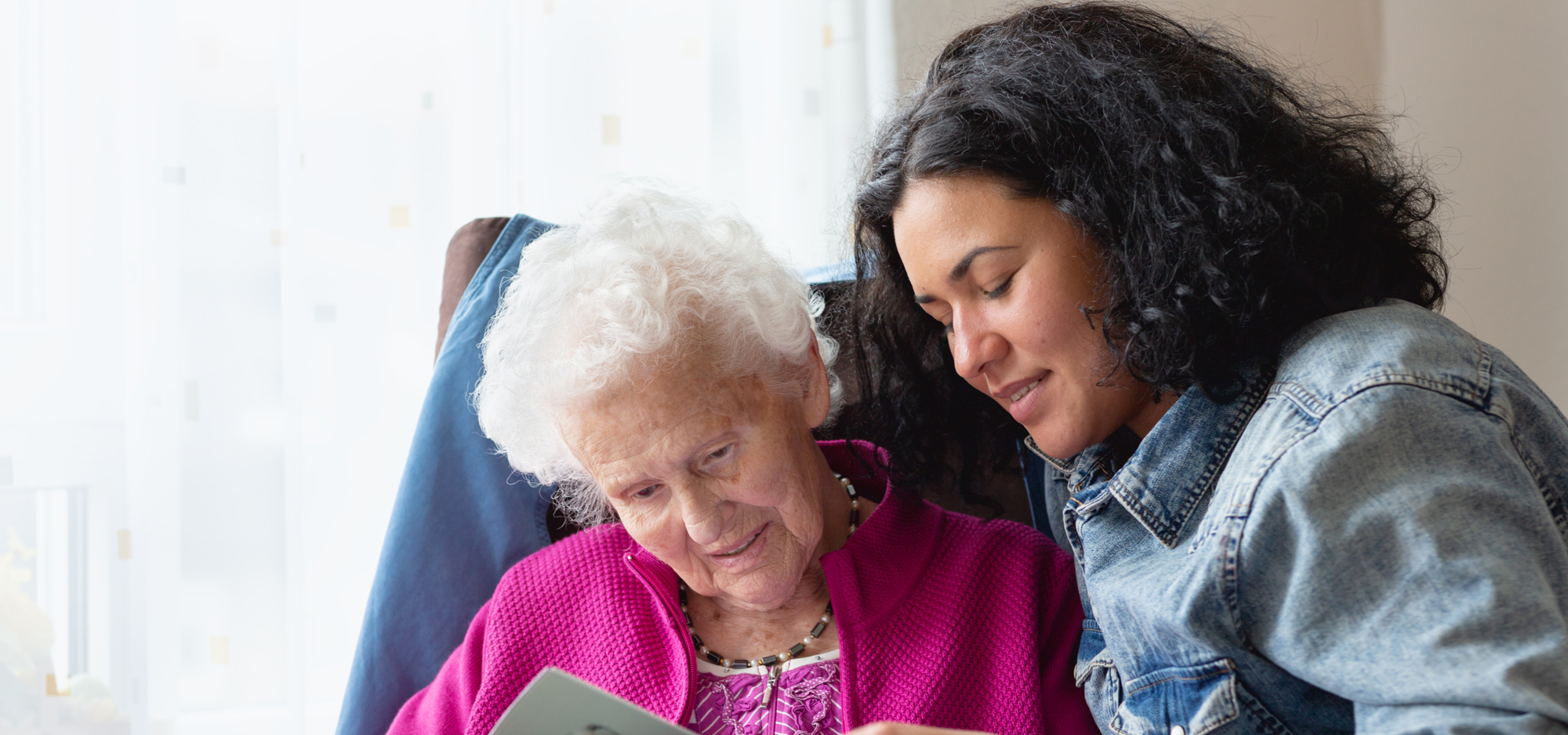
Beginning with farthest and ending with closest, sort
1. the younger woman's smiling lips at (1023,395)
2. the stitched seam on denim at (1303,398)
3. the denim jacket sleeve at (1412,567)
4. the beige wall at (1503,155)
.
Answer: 1. the beige wall at (1503,155)
2. the younger woman's smiling lips at (1023,395)
3. the stitched seam on denim at (1303,398)
4. the denim jacket sleeve at (1412,567)

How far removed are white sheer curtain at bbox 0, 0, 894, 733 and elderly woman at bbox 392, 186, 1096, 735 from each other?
16.6 inches

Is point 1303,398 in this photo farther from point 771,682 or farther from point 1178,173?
point 771,682

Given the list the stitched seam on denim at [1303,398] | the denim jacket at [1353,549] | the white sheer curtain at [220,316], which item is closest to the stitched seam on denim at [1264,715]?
the denim jacket at [1353,549]

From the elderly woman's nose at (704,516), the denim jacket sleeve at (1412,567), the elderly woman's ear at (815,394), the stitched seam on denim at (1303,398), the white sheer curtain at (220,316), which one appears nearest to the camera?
the denim jacket sleeve at (1412,567)

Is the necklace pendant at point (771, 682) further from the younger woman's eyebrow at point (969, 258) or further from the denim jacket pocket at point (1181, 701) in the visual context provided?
the younger woman's eyebrow at point (969, 258)

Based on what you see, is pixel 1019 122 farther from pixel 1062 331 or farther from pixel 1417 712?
pixel 1417 712

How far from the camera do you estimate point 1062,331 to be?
0.95 metres

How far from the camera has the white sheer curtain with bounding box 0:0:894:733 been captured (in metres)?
1.64

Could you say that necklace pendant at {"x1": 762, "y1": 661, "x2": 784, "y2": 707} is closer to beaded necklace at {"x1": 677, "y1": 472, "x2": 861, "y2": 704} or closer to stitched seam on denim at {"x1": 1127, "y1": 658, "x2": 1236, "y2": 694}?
beaded necklace at {"x1": 677, "y1": 472, "x2": 861, "y2": 704}

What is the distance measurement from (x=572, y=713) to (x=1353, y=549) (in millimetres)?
600

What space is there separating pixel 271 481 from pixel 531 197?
680 mm

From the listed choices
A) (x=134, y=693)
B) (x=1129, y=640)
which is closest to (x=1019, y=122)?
(x=1129, y=640)

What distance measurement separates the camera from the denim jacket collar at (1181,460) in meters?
0.89

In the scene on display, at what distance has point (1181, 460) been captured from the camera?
0.91 metres
